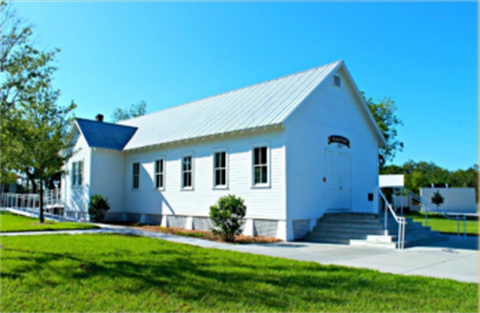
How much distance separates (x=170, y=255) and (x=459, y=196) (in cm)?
4200

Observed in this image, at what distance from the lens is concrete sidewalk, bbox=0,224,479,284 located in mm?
9143

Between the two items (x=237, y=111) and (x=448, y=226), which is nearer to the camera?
(x=237, y=111)

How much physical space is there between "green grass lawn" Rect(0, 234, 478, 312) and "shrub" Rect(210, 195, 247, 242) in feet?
13.0

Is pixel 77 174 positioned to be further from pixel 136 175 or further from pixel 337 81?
pixel 337 81

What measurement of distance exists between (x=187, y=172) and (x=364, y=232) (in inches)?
349

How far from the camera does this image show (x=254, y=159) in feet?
53.9

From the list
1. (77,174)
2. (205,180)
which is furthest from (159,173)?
(77,174)

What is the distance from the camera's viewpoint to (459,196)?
4384cm

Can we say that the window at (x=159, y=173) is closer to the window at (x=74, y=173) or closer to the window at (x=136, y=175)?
the window at (x=136, y=175)

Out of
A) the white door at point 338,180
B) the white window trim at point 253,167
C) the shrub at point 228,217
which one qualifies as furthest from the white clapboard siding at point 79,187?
the white door at point 338,180

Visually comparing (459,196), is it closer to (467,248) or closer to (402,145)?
(402,145)

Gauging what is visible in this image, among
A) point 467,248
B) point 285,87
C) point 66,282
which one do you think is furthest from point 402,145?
point 66,282

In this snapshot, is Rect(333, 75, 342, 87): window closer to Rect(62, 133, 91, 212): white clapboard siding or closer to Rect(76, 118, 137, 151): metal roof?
Rect(76, 118, 137, 151): metal roof

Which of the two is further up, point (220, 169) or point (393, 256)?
point (220, 169)
